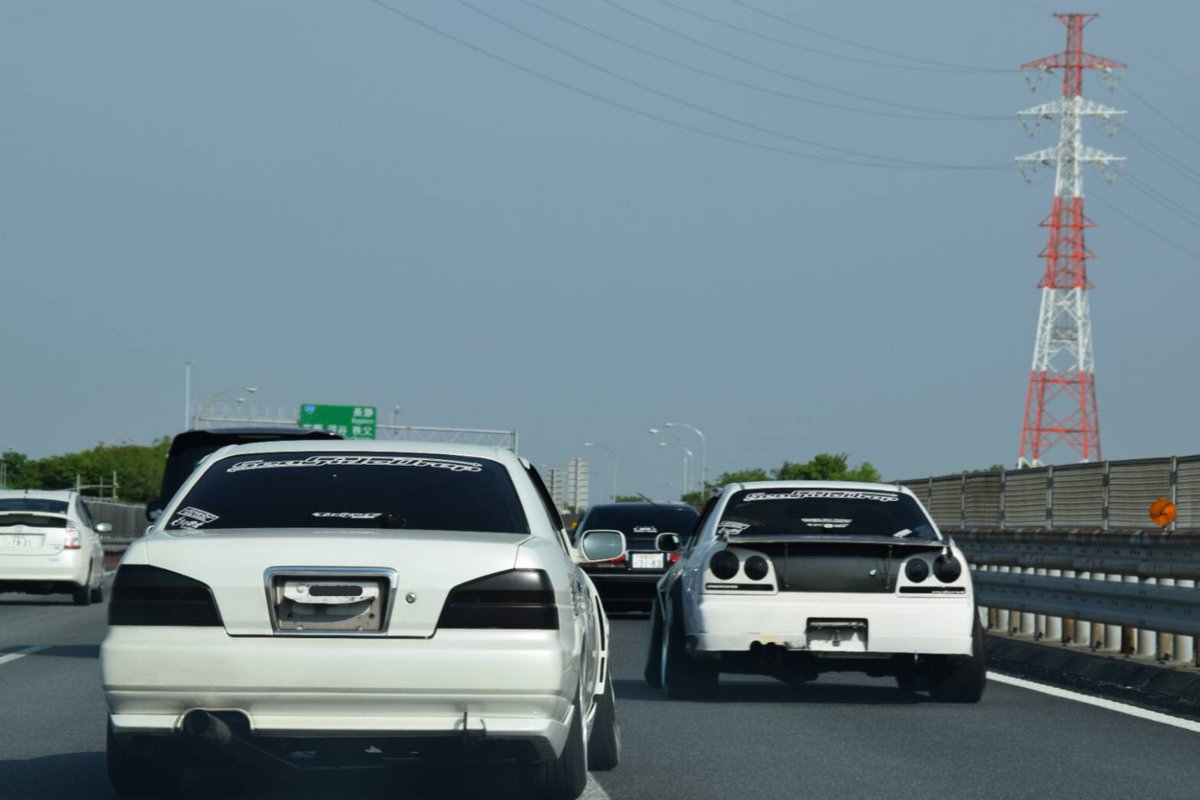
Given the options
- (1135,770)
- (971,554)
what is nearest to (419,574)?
(1135,770)

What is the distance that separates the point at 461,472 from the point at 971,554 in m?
13.1

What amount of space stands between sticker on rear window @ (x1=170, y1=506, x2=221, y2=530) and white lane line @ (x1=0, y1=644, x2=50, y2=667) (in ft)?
29.0

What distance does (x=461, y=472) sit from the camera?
27.3ft

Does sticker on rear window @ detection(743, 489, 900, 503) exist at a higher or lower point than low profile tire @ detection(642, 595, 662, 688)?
higher

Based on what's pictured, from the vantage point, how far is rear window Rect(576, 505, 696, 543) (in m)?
25.2

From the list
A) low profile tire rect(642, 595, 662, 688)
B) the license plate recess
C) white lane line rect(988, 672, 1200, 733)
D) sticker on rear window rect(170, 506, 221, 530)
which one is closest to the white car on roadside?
low profile tire rect(642, 595, 662, 688)

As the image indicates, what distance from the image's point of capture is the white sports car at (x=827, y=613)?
42.2 ft

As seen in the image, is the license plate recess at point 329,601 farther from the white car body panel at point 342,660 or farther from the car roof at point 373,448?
the car roof at point 373,448

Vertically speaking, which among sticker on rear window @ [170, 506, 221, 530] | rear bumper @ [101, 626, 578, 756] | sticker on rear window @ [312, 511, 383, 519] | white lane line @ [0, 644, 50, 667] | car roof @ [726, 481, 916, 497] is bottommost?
white lane line @ [0, 644, 50, 667]

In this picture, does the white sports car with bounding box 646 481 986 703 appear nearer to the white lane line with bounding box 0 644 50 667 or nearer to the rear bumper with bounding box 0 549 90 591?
the white lane line with bounding box 0 644 50 667

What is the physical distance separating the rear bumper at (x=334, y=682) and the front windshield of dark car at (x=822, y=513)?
6.75 m

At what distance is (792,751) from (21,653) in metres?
9.34

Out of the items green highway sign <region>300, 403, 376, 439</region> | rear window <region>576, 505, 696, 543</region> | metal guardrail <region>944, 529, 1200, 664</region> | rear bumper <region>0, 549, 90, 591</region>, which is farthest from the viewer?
green highway sign <region>300, 403, 376, 439</region>

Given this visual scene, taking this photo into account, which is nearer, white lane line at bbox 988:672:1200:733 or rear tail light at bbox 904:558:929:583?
white lane line at bbox 988:672:1200:733
